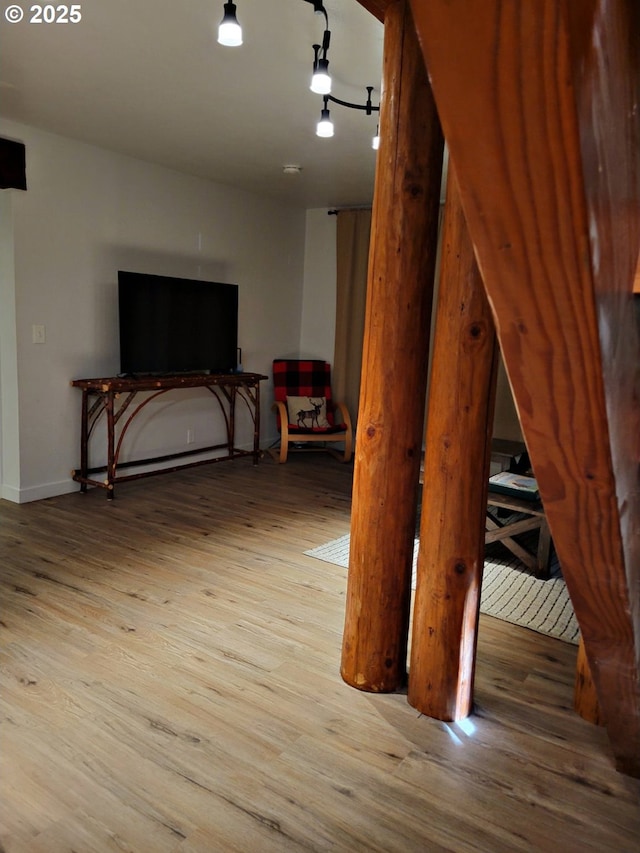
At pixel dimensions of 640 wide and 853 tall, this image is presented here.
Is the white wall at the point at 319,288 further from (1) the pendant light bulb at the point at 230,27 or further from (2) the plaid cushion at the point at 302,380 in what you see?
(1) the pendant light bulb at the point at 230,27

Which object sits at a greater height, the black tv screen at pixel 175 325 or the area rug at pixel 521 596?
the black tv screen at pixel 175 325

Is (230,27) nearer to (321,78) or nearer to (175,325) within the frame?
(321,78)

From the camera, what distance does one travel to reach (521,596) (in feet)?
9.53

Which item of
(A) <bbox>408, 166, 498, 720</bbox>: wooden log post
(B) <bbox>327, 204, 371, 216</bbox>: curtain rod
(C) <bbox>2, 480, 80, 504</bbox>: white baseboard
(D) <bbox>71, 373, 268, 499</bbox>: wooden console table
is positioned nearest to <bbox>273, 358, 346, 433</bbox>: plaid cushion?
(D) <bbox>71, 373, 268, 499</bbox>: wooden console table

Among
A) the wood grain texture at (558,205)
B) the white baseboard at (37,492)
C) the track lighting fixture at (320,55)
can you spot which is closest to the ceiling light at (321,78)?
the track lighting fixture at (320,55)

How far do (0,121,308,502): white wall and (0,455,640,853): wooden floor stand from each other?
1242mm

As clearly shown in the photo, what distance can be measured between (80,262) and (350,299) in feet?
8.28

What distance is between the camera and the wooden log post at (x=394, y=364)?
1.77 meters

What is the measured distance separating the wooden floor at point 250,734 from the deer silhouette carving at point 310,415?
265 cm

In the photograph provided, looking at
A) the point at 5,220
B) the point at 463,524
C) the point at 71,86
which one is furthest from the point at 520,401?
the point at 5,220

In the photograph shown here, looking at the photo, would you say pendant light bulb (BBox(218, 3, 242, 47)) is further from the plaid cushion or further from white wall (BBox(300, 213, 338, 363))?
white wall (BBox(300, 213, 338, 363))

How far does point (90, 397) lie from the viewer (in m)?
4.34

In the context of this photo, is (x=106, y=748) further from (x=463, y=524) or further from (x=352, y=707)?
(x=463, y=524)

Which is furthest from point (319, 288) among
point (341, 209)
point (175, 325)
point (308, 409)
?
point (175, 325)
